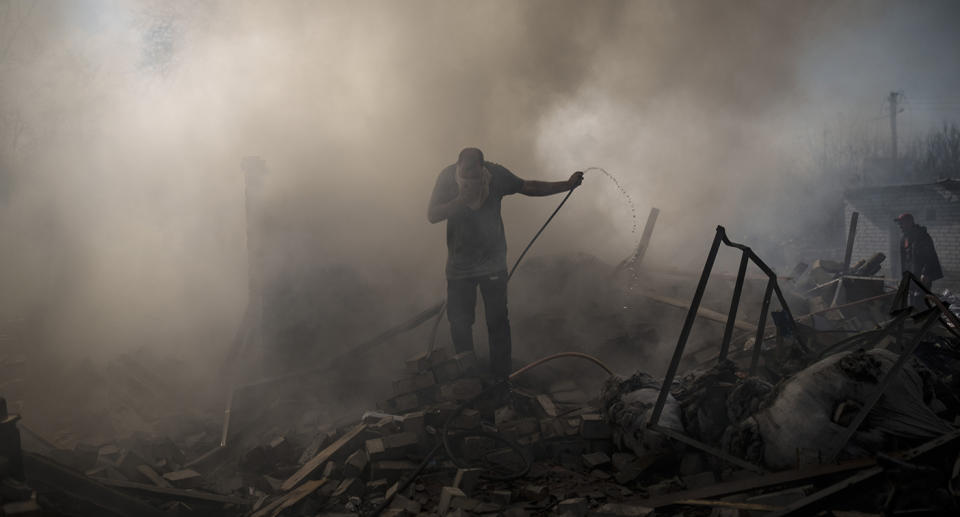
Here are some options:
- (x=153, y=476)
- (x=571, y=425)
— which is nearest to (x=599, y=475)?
(x=571, y=425)

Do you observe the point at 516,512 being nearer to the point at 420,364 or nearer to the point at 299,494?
the point at 299,494

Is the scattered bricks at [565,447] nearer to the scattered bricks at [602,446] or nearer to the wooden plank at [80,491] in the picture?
the scattered bricks at [602,446]

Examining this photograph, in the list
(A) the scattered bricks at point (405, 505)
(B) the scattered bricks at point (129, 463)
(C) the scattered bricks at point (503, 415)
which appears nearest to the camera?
(A) the scattered bricks at point (405, 505)

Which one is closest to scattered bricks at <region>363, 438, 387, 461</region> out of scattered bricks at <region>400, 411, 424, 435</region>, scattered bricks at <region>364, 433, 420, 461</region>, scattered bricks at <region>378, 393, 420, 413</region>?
scattered bricks at <region>364, 433, 420, 461</region>

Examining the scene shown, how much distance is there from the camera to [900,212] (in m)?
16.4

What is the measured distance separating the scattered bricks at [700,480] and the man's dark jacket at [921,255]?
7.93 meters

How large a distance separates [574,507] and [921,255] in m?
8.67

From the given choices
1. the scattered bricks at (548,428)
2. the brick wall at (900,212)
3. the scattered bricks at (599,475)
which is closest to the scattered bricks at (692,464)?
the scattered bricks at (599,475)

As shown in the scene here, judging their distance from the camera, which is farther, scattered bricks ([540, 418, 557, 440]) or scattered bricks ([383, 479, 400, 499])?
scattered bricks ([540, 418, 557, 440])

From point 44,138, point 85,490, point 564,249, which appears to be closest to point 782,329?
point 85,490

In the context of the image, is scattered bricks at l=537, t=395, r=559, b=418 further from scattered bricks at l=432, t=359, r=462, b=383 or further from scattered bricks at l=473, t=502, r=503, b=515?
scattered bricks at l=473, t=502, r=503, b=515

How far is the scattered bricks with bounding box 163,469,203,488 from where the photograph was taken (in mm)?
3662

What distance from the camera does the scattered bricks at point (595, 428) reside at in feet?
12.8

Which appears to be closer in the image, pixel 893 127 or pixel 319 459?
pixel 319 459
